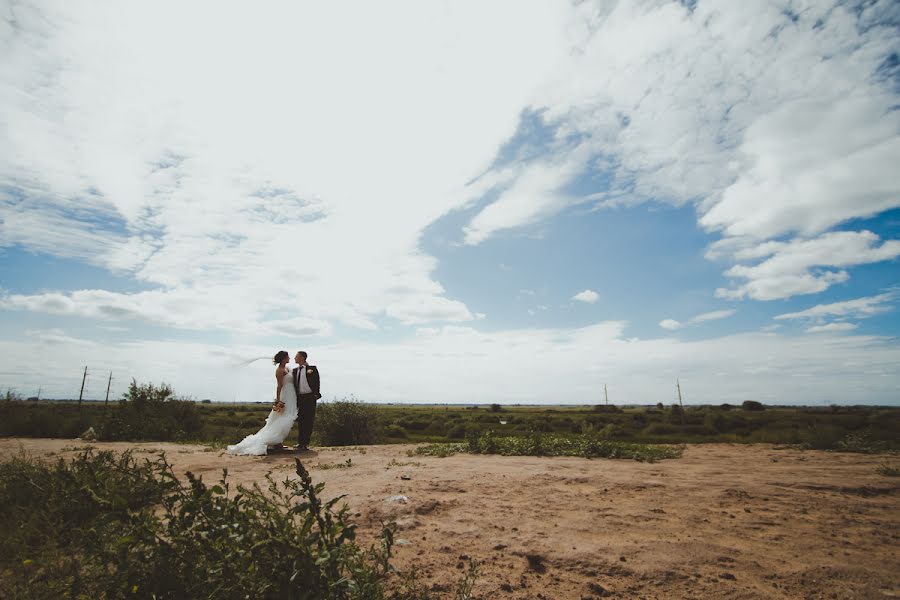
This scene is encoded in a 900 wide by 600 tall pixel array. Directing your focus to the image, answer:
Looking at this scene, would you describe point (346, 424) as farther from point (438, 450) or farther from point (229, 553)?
point (229, 553)

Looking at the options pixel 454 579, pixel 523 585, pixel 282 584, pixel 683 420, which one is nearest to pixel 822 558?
pixel 523 585

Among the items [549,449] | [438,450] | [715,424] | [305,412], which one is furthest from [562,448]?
[715,424]

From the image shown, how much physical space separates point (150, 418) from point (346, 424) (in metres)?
7.04

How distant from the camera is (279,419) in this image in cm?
1034

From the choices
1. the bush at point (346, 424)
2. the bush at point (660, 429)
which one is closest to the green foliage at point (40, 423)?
the bush at point (346, 424)

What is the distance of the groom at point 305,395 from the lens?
34.9 feet

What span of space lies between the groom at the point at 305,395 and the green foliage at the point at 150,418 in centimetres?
643

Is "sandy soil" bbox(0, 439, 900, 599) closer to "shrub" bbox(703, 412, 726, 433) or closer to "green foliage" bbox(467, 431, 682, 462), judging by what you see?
"green foliage" bbox(467, 431, 682, 462)

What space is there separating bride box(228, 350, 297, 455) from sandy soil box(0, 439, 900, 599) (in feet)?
6.68

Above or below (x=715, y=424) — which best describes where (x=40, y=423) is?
above

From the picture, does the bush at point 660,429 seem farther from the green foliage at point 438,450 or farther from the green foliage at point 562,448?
the green foliage at point 438,450

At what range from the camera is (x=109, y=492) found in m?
2.85

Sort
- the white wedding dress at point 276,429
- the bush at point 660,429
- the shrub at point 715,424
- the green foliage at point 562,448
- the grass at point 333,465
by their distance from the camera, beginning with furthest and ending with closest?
1. the shrub at point 715,424
2. the bush at point 660,429
3. the white wedding dress at point 276,429
4. the green foliage at point 562,448
5. the grass at point 333,465

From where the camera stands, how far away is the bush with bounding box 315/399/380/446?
51.8 ft
